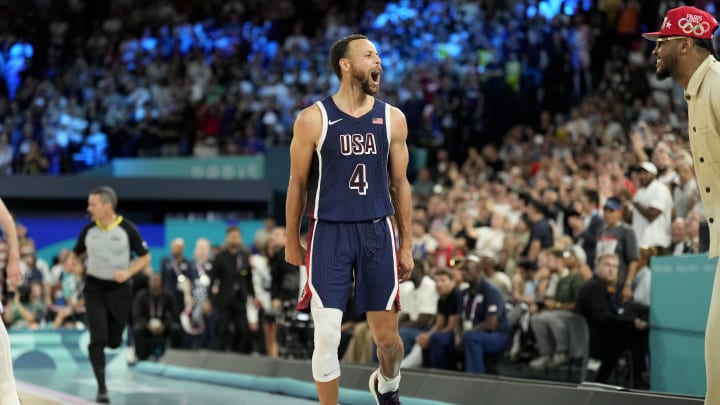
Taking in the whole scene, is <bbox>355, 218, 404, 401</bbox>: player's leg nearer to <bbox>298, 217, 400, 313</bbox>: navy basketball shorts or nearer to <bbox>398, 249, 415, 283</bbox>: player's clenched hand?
<bbox>298, 217, 400, 313</bbox>: navy basketball shorts

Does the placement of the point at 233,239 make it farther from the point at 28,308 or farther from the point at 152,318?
the point at 28,308

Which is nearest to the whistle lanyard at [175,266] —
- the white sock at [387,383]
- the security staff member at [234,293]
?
the security staff member at [234,293]

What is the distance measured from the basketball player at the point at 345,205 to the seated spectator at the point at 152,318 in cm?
1230

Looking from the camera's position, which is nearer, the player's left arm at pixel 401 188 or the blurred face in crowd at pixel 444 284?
the player's left arm at pixel 401 188

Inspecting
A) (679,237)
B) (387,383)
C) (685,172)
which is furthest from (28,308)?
(387,383)

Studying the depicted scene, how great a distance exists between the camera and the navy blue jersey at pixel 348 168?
6766mm

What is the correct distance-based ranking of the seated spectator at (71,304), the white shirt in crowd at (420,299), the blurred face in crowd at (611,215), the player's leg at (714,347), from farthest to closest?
the seated spectator at (71,304) < the white shirt in crowd at (420,299) < the blurred face in crowd at (611,215) < the player's leg at (714,347)

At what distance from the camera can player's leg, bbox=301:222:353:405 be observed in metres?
6.71

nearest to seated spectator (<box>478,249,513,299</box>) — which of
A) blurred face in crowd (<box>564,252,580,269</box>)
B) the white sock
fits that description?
blurred face in crowd (<box>564,252,580,269</box>)

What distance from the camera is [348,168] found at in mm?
6777

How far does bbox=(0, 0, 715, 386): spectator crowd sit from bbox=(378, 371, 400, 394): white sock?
3.91 meters

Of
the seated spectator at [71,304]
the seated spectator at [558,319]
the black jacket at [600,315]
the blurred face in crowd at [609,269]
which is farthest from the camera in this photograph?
the seated spectator at [71,304]

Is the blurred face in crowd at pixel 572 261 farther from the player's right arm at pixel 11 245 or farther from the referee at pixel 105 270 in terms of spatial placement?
the player's right arm at pixel 11 245

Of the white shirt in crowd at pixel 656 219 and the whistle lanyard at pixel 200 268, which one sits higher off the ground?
the white shirt in crowd at pixel 656 219
